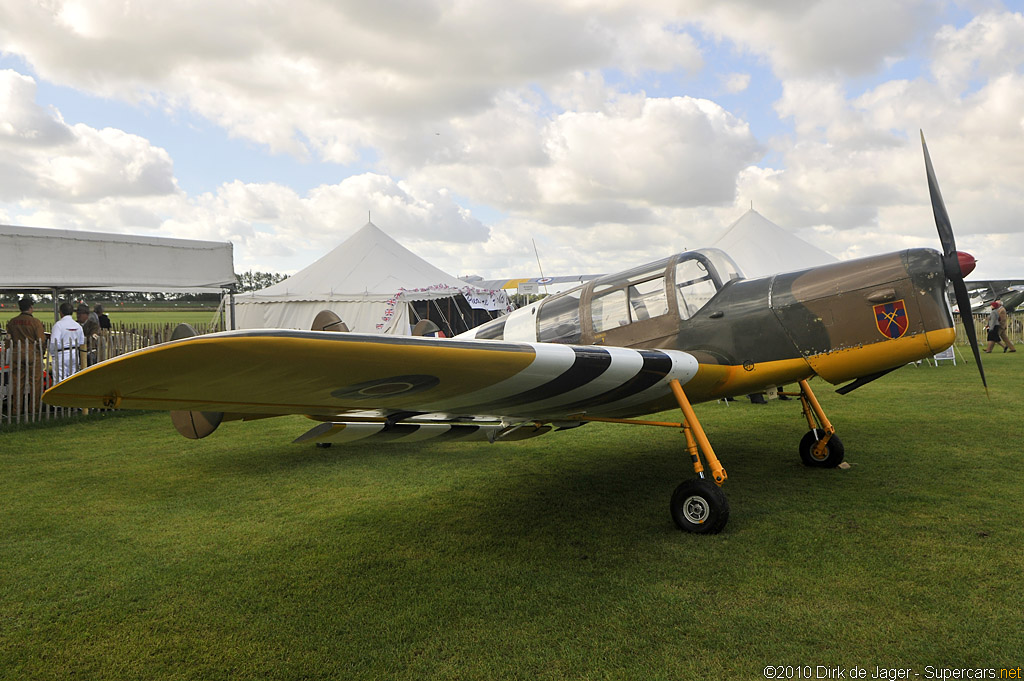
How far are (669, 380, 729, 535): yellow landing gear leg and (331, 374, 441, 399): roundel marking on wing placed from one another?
6.22 ft

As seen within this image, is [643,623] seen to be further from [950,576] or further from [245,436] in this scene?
[245,436]

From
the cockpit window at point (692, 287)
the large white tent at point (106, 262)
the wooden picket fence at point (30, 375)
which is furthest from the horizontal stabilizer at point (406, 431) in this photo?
the large white tent at point (106, 262)

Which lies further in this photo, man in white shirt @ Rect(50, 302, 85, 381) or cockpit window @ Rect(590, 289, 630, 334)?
man in white shirt @ Rect(50, 302, 85, 381)

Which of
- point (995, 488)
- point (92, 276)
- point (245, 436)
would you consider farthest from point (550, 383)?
point (92, 276)

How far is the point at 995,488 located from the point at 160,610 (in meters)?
5.75

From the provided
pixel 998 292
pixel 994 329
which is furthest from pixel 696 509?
pixel 994 329

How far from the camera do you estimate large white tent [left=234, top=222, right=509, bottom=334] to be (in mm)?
17984

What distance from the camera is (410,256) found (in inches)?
811

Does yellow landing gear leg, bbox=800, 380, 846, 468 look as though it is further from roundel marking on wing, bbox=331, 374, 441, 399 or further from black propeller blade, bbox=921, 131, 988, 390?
roundel marking on wing, bbox=331, 374, 441, 399

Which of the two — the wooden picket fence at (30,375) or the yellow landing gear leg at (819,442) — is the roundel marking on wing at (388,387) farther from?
the wooden picket fence at (30,375)

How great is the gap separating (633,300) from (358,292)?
14.9 meters

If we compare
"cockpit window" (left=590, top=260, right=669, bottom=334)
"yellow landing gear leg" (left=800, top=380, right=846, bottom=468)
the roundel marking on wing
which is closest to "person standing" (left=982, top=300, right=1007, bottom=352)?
"yellow landing gear leg" (left=800, top=380, right=846, bottom=468)

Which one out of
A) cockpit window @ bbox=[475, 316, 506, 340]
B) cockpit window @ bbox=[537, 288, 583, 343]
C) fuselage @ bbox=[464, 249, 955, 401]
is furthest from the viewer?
cockpit window @ bbox=[475, 316, 506, 340]

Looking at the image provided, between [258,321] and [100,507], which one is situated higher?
[258,321]
